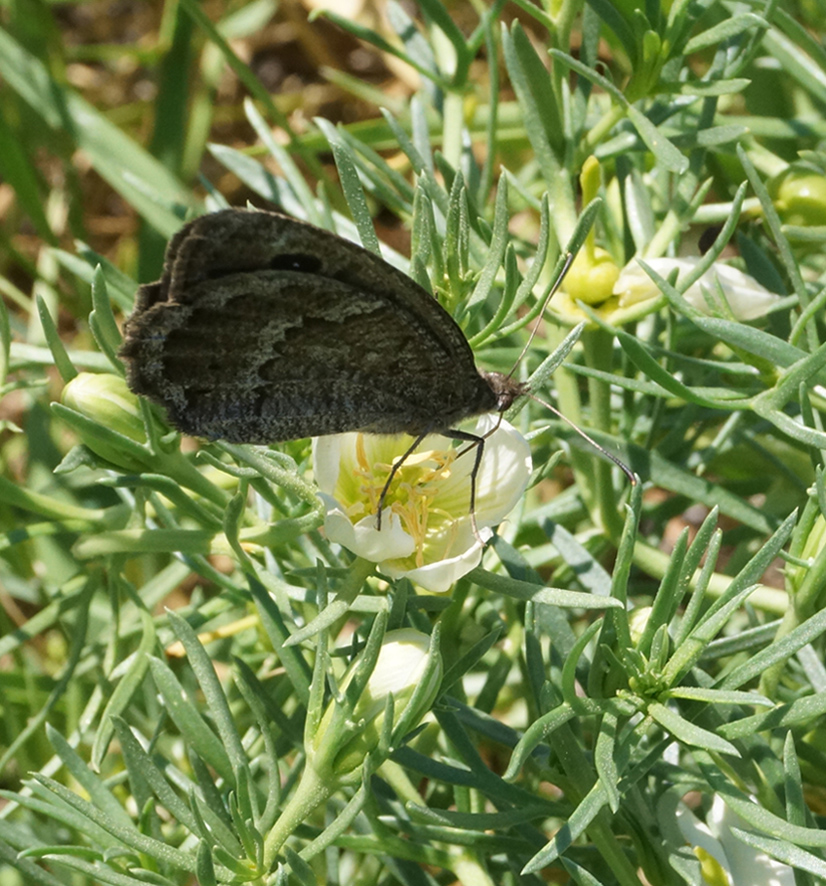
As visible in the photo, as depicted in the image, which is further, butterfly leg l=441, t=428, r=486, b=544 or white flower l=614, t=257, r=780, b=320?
white flower l=614, t=257, r=780, b=320

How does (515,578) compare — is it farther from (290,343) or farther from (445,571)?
(290,343)

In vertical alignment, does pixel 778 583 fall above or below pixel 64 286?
below

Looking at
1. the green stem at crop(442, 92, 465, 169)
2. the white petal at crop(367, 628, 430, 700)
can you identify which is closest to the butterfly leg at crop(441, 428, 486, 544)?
the white petal at crop(367, 628, 430, 700)

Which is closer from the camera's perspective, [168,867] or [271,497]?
[168,867]

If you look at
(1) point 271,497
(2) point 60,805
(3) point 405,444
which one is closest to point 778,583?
(3) point 405,444

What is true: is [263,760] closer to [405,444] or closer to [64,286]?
[405,444]

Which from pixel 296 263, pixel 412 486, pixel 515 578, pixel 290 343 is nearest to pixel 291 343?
pixel 290 343

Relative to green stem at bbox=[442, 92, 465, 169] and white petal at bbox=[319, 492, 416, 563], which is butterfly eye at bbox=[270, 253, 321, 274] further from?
green stem at bbox=[442, 92, 465, 169]

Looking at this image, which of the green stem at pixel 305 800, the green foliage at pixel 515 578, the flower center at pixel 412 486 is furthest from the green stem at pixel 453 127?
the green stem at pixel 305 800

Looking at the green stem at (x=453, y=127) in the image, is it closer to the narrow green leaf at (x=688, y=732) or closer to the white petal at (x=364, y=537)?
the white petal at (x=364, y=537)
